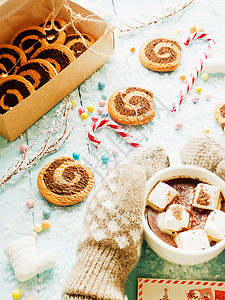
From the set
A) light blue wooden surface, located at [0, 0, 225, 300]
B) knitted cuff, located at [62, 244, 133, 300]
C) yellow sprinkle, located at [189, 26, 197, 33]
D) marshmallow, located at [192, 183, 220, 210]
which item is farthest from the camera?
yellow sprinkle, located at [189, 26, 197, 33]

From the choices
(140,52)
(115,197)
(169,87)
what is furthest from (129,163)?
(140,52)

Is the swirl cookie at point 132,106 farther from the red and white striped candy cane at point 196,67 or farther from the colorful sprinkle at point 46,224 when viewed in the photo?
the colorful sprinkle at point 46,224

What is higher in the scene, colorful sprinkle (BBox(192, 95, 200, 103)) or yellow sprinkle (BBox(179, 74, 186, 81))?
yellow sprinkle (BBox(179, 74, 186, 81))

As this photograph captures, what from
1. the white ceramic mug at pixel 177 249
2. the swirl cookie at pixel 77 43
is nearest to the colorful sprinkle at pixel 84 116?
the swirl cookie at pixel 77 43

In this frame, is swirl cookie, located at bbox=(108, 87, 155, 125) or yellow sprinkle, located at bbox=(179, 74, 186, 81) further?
yellow sprinkle, located at bbox=(179, 74, 186, 81)

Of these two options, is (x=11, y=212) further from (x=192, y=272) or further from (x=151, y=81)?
(x=151, y=81)

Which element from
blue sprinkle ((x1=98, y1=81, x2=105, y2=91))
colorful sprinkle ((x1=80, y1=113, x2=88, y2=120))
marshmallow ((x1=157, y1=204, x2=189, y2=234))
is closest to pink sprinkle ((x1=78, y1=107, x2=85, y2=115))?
colorful sprinkle ((x1=80, y1=113, x2=88, y2=120))

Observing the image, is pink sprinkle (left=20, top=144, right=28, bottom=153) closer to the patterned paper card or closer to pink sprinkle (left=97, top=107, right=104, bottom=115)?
pink sprinkle (left=97, top=107, right=104, bottom=115)
